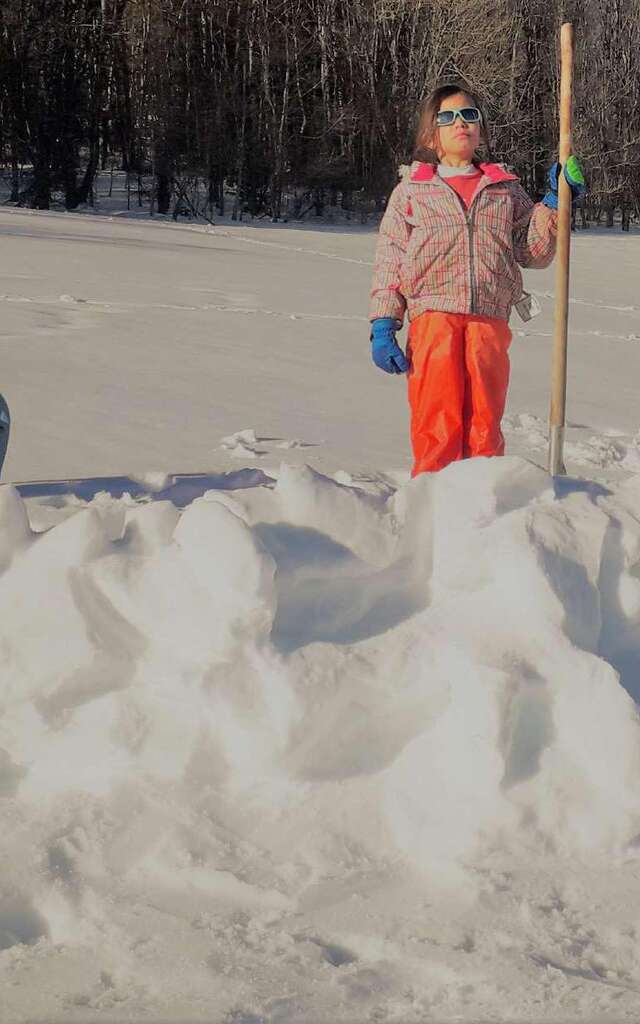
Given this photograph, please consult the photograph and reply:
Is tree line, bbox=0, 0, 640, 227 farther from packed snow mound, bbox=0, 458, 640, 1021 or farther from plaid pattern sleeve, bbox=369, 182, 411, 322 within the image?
packed snow mound, bbox=0, 458, 640, 1021

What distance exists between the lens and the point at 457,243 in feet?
13.8

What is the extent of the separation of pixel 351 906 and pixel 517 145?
32667 millimetres

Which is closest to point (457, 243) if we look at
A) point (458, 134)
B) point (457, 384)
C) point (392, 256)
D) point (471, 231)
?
point (471, 231)

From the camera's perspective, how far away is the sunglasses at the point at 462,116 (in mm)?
4148

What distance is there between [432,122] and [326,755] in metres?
2.47

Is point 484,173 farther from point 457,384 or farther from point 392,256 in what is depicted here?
point 457,384

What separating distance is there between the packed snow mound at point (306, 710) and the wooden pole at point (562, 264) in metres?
1.56

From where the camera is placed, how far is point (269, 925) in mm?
2162

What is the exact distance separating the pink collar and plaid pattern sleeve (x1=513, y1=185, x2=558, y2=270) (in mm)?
66

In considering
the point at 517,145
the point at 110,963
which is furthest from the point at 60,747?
the point at 517,145

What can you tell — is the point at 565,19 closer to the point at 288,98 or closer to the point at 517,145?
the point at 517,145

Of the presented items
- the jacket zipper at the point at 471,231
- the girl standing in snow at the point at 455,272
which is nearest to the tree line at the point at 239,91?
the girl standing in snow at the point at 455,272

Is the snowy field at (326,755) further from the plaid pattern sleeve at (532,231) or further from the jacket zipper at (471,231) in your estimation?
the plaid pattern sleeve at (532,231)

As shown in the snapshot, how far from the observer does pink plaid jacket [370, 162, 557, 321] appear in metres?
4.20
